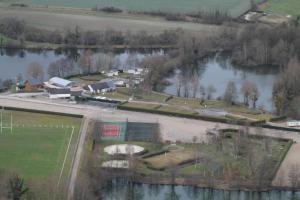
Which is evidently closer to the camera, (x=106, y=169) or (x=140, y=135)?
(x=106, y=169)

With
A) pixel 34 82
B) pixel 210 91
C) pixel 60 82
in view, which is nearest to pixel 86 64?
pixel 34 82

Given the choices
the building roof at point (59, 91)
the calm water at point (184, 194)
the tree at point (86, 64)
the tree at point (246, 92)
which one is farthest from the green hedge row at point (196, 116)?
the tree at point (86, 64)

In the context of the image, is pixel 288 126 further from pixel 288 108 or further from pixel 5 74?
pixel 5 74

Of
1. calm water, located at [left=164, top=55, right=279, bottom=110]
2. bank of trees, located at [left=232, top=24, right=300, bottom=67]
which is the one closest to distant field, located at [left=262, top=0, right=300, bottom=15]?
bank of trees, located at [left=232, top=24, right=300, bottom=67]

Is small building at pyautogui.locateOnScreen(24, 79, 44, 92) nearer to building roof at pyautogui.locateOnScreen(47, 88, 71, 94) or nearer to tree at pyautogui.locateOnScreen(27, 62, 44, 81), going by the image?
A: tree at pyautogui.locateOnScreen(27, 62, 44, 81)

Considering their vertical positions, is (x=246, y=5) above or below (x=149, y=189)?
above

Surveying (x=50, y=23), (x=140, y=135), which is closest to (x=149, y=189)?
(x=140, y=135)

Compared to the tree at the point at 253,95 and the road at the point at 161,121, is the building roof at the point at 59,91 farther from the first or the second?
the tree at the point at 253,95
